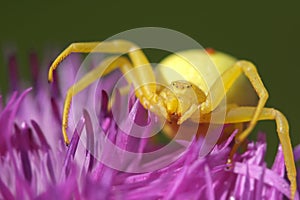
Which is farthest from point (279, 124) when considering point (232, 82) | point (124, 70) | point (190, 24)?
point (190, 24)

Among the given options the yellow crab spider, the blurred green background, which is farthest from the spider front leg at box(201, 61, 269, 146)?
the blurred green background

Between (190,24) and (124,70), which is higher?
(124,70)

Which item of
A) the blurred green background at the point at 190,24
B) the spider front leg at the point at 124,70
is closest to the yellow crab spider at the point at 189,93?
the spider front leg at the point at 124,70

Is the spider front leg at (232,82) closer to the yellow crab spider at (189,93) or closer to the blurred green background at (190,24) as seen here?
the yellow crab spider at (189,93)

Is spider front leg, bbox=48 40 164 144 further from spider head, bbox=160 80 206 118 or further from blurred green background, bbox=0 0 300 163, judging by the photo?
blurred green background, bbox=0 0 300 163

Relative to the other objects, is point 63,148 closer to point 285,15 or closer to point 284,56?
point 284,56

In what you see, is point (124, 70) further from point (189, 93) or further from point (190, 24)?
point (190, 24)
